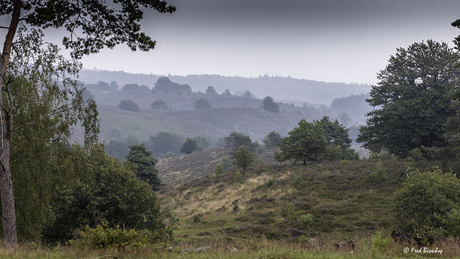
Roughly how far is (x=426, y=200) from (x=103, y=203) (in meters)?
16.1

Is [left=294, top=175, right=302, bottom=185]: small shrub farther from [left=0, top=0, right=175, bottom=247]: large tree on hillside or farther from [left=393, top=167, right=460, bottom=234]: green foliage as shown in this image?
[left=0, top=0, right=175, bottom=247]: large tree on hillside

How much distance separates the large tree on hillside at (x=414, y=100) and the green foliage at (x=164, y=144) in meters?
132

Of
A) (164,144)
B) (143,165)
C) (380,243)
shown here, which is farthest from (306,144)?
(164,144)

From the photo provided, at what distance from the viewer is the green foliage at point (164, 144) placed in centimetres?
15805

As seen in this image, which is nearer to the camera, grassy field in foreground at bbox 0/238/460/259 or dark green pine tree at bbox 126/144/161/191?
grassy field in foreground at bbox 0/238/460/259

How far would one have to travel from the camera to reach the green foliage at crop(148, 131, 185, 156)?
158 meters

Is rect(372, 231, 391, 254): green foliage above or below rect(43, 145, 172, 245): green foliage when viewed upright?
above

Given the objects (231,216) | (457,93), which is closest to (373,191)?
(457,93)

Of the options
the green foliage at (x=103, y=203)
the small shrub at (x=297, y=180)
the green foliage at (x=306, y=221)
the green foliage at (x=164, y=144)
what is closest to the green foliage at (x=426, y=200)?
the green foliage at (x=306, y=221)

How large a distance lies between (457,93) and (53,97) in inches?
871

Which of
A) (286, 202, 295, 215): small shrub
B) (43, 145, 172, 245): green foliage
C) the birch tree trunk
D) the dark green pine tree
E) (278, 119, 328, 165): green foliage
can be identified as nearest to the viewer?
the birch tree trunk

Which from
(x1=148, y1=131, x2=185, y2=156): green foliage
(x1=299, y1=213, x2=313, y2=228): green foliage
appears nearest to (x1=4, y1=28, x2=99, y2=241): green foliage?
(x1=299, y1=213, x2=313, y2=228): green foliage

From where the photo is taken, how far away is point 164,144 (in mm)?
160250

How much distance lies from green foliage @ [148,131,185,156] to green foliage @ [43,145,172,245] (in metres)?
143
